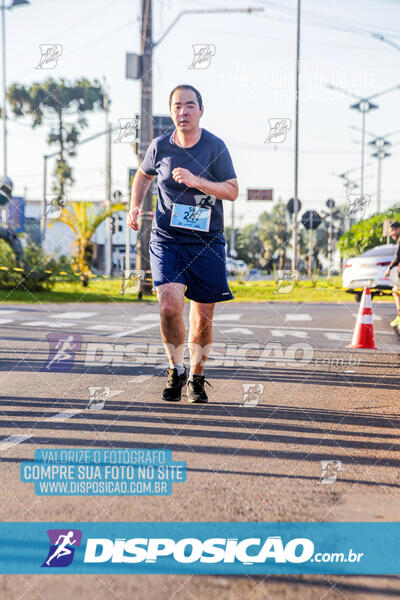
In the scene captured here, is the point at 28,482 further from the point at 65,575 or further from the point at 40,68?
the point at 40,68

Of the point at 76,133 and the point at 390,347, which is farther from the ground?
the point at 76,133

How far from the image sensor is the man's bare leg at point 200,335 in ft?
16.6

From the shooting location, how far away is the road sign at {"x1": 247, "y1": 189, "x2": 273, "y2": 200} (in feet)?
33.0

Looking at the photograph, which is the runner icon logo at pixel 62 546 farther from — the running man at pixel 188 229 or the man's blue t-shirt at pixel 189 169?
the man's blue t-shirt at pixel 189 169

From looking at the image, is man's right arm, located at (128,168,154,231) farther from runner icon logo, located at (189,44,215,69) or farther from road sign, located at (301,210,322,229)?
road sign, located at (301,210,322,229)

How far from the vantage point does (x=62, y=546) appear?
2449 mm

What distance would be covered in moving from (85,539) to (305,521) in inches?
30.1

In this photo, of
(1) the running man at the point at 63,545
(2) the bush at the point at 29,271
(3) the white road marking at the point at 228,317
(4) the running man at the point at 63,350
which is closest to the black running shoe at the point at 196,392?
(4) the running man at the point at 63,350

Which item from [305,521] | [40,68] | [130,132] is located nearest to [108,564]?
[305,521]

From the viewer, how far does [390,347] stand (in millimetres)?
9500

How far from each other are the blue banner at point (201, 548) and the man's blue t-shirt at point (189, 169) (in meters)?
2.58

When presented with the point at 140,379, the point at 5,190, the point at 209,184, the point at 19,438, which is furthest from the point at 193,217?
the point at 5,190

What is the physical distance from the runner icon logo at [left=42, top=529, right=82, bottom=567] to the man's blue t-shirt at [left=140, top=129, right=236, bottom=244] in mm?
2654

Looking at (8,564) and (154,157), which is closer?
(8,564)
